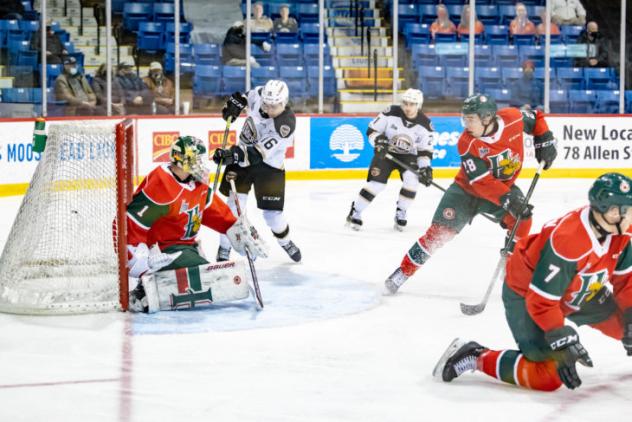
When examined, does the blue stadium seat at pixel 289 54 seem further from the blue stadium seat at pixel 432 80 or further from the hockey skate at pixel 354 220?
the hockey skate at pixel 354 220

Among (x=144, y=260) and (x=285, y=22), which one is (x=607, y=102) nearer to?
(x=285, y=22)

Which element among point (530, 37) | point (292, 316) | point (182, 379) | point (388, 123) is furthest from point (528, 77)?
point (182, 379)

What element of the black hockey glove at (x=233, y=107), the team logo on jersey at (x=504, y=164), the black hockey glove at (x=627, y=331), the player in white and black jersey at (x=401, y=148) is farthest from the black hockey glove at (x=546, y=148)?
→ the player in white and black jersey at (x=401, y=148)

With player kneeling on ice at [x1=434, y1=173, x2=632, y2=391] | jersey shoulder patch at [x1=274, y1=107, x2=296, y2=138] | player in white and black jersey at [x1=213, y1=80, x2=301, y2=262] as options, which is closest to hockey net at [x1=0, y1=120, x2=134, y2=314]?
player in white and black jersey at [x1=213, y1=80, x2=301, y2=262]

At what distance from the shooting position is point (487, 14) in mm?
11992

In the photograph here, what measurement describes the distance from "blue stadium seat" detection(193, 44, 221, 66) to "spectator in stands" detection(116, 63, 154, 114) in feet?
2.09

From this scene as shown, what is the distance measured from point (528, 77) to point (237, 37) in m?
3.00

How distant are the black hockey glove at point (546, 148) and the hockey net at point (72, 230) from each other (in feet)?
6.50

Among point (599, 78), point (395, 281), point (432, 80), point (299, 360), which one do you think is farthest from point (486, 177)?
point (599, 78)

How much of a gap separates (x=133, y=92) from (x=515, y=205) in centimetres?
584

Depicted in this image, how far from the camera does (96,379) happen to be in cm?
414

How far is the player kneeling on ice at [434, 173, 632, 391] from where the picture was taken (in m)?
3.62

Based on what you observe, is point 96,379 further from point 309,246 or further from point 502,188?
point 309,246

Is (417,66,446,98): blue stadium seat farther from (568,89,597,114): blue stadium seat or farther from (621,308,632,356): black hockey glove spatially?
(621,308,632,356): black hockey glove
